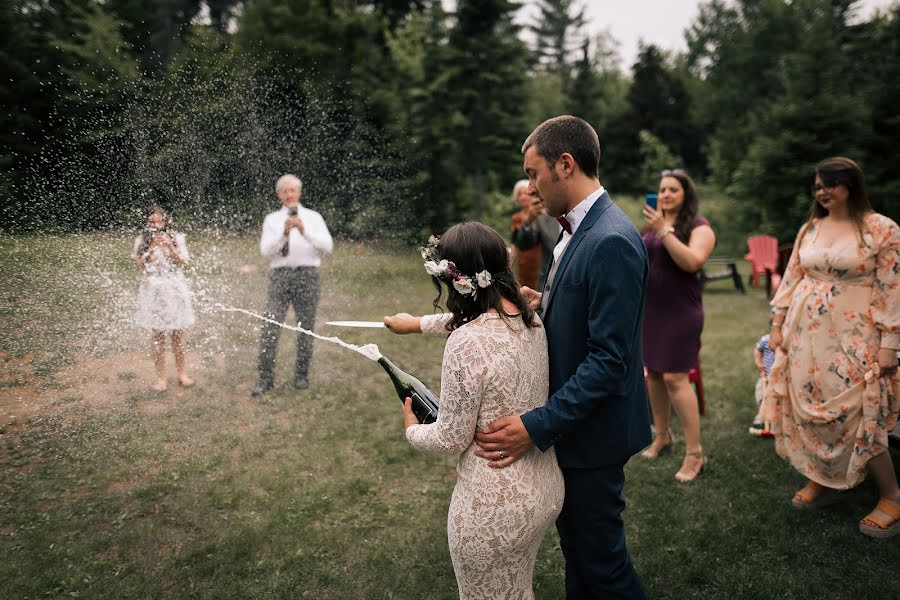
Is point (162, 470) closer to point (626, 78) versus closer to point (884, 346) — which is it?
point (884, 346)

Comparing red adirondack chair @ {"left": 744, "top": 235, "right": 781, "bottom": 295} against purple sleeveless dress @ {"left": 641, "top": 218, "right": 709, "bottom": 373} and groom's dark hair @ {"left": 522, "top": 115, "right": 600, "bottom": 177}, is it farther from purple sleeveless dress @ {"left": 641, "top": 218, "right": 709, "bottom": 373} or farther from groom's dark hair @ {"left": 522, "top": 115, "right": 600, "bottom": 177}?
groom's dark hair @ {"left": 522, "top": 115, "right": 600, "bottom": 177}

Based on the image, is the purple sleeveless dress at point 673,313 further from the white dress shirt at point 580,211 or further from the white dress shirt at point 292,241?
the white dress shirt at point 292,241

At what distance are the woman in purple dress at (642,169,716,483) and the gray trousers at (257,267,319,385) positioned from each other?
3495mm

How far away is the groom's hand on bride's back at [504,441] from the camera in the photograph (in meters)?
2.00

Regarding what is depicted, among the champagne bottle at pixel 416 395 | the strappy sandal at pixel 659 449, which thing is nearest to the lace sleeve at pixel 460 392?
the champagne bottle at pixel 416 395

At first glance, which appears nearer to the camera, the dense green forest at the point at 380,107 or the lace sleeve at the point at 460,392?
the lace sleeve at the point at 460,392

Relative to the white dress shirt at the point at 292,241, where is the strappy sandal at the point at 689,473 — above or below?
below

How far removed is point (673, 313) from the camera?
4.24 meters

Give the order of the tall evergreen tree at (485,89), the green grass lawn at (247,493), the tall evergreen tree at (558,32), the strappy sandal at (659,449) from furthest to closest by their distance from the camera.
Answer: the tall evergreen tree at (558,32) < the tall evergreen tree at (485,89) < the strappy sandal at (659,449) < the green grass lawn at (247,493)

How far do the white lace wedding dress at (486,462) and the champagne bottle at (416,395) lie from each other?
10.2 inches

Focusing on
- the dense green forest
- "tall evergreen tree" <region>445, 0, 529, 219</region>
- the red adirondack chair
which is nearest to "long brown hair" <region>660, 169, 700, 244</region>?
the dense green forest

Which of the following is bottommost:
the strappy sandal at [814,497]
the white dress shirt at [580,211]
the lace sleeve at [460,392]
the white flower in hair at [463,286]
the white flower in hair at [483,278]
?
the strappy sandal at [814,497]

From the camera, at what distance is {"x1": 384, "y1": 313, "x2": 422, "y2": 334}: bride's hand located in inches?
102

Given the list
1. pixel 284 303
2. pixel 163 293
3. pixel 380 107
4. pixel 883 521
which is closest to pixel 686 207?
pixel 883 521
